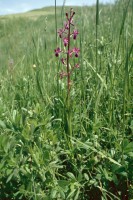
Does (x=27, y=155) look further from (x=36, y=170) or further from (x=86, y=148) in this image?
(x=86, y=148)

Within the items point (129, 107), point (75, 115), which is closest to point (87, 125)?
point (75, 115)

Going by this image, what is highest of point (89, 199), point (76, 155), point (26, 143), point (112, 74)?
point (112, 74)

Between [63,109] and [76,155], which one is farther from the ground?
[63,109]

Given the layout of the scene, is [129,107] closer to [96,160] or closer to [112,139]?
[112,139]

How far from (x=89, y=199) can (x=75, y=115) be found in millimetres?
352

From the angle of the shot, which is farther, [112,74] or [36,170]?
[112,74]

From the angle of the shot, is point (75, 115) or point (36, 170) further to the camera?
point (75, 115)

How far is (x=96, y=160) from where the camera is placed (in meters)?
1.24

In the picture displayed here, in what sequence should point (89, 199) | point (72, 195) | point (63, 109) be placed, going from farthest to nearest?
1. point (63, 109)
2. point (89, 199)
3. point (72, 195)

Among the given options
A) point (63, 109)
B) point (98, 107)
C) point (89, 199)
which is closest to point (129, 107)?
point (98, 107)

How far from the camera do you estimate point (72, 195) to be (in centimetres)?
114

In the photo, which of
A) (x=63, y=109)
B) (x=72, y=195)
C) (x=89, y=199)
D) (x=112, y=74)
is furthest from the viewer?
(x=112, y=74)

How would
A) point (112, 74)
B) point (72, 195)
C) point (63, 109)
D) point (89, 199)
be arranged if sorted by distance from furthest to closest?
point (112, 74) < point (63, 109) < point (89, 199) < point (72, 195)

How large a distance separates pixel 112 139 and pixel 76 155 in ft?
0.54
